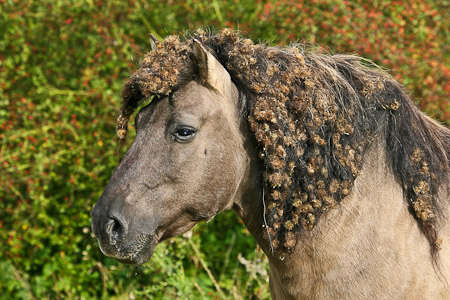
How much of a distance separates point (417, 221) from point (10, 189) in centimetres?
482

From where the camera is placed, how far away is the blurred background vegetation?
5.64 meters

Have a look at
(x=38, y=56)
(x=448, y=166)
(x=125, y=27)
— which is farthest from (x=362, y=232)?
(x=38, y=56)

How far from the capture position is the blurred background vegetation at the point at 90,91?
18.5 feet

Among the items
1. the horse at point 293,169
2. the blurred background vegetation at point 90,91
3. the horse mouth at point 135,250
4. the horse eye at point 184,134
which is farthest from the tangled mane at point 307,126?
the blurred background vegetation at point 90,91

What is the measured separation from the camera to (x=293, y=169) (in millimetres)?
2436

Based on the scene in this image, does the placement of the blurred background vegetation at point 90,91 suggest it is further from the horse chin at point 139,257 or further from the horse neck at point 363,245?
the horse chin at point 139,257

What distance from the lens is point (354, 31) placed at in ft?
18.2

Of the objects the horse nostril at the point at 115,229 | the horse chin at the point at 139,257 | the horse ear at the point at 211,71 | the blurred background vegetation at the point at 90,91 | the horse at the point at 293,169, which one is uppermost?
the horse ear at the point at 211,71

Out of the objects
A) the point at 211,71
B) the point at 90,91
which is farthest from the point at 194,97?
the point at 90,91

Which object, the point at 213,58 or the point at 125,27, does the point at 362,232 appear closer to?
the point at 213,58

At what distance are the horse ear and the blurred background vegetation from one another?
3.24m

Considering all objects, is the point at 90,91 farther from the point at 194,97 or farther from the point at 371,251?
the point at 371,251

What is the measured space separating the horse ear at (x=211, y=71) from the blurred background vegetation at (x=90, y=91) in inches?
128

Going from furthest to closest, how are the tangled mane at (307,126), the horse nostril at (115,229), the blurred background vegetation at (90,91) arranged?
1. the blurred background vegetation at (90,91)
2. the tangled mane at (307,126)
3. the horse nostril at (115,229)
